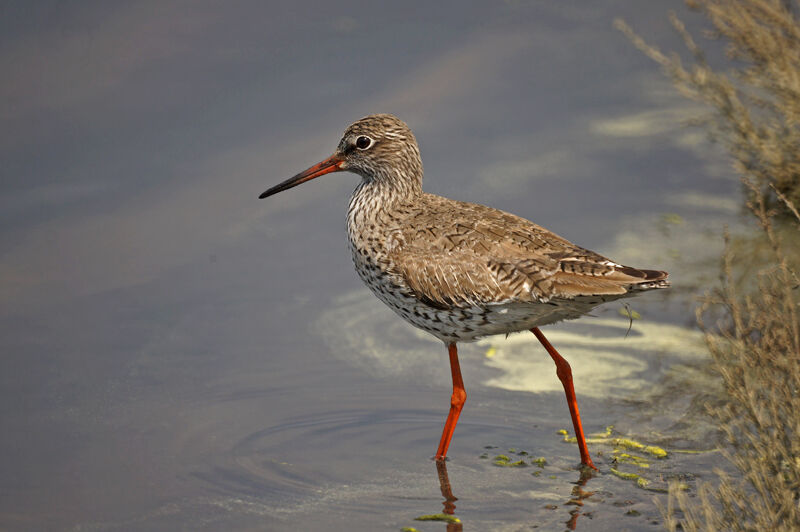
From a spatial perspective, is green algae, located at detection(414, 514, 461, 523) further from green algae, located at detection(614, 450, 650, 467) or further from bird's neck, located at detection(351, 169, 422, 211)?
bird's neck, located at detection(351, 169, 422, 211)

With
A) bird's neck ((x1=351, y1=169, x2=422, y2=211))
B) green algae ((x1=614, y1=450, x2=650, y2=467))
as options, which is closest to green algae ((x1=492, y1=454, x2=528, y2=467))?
green algae ((x1=614, y1=450, x2=650, y2=467))

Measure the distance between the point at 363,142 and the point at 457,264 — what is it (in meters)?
1.28

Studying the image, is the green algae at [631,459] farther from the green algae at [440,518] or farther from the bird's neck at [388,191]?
the bird's neck at [388,191]

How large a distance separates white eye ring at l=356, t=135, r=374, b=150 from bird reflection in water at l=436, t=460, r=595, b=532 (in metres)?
2.18

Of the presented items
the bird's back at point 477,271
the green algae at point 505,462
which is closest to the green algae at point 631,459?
the green algae at point 505,462

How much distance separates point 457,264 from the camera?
641 cm

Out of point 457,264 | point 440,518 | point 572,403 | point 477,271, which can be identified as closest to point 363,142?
point 457,264

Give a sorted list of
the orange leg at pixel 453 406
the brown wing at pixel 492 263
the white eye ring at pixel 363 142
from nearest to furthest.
A: the brown wing at pixel 492 263 < the orange leg at pixel 453 406 < the white eye ring at pixel 363 142

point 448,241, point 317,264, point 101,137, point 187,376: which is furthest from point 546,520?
point 101,137

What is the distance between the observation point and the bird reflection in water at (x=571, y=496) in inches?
222

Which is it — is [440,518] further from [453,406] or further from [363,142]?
[363,142]

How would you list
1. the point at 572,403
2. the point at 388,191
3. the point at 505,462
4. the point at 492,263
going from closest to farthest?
the point at 492,263 < the point at 505,462 < the point at 572,403 < the point at 388,191

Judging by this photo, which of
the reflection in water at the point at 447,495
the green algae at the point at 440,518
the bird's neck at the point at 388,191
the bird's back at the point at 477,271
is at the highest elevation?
the bird's neck at the point at 388,191

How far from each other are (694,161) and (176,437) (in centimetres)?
630
